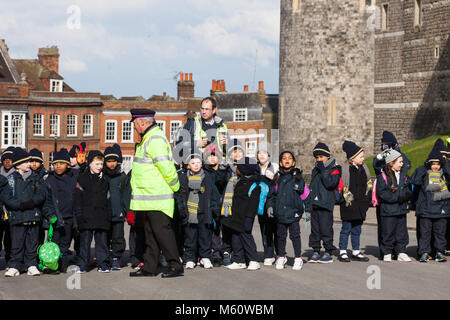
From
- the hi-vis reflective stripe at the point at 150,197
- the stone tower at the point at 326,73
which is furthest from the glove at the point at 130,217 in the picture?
the stone tower at the point at 326,73

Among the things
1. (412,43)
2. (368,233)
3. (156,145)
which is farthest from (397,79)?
(156,145)

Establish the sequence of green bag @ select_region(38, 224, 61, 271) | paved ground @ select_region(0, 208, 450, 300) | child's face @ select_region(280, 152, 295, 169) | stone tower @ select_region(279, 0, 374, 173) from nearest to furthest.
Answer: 1. paved ground @ select_region(0, 208, 450, 300)
2. green bag @ select_region(38, 224, 61, 271)
3. child's face @ select_region(280, 152, 295, 169)
4. stone tower @ select_region(279, 0, 374, 173)

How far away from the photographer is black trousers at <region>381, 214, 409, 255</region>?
12.1m

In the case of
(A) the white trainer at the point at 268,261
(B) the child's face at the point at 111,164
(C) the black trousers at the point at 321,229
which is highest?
(B) the child's face at the point at 111,164

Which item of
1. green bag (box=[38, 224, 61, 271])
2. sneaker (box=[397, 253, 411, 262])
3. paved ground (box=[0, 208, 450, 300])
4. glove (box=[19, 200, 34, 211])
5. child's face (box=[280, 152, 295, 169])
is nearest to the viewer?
paved ground (box=[0, 208, 450, 300])

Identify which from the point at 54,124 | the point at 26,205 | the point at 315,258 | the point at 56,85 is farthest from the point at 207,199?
the point at 56,85

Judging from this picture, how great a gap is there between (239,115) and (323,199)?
4791 cm

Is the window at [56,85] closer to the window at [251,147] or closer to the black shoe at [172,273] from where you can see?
the window at [251,147]

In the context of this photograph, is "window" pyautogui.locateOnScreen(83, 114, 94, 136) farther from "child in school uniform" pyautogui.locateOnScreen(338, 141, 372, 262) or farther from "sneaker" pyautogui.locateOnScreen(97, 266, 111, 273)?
"sneaker" pyautogui.locateOnScreen(97, 266, 111, 273)

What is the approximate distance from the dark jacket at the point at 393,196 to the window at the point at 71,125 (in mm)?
44568

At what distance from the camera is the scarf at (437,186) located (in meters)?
12.0

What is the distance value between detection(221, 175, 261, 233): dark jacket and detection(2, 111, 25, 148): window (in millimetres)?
43318

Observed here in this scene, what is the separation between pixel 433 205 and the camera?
12.1m

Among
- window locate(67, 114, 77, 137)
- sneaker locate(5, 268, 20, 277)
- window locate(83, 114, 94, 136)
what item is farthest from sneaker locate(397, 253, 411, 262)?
window locate(83, 114, 94, 136)
